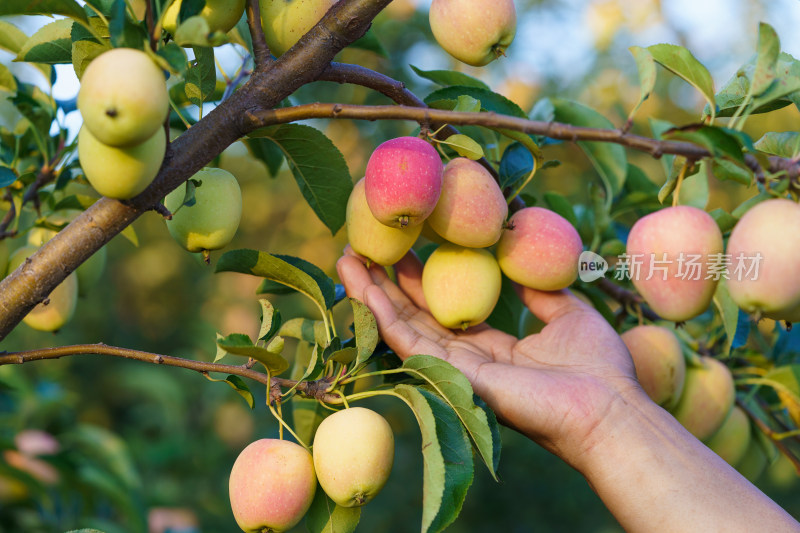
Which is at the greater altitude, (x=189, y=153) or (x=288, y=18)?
(x=288, y=18)

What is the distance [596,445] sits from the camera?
2.51ft

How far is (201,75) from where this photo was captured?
0.69 metres

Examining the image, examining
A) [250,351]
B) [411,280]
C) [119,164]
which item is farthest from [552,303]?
[119,164]

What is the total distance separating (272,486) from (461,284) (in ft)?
1.11

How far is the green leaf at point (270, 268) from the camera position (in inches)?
29.4

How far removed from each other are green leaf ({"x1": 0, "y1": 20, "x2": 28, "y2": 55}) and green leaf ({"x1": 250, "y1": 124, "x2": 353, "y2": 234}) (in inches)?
16.1

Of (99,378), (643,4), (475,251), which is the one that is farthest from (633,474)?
(643,4)

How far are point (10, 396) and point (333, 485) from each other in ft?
4.17

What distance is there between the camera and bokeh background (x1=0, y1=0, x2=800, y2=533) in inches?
57.6

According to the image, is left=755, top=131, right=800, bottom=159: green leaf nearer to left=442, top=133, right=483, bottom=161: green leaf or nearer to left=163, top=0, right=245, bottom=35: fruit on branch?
left=442, top=133, right=483, bottom=161: green leaf

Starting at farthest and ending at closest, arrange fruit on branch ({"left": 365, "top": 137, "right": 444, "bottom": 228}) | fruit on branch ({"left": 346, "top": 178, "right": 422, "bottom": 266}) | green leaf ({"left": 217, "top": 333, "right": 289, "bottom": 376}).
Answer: fruit on branch ({"left": 346, "top": 178, "right": 422, "bottom": 266}) < fruit on branch ({"left": 365, "top": 137, "right": 444, "bottom": 228}) < green leaf ({"left": 217, "top": 333, "right": 289, "bottom": 376})

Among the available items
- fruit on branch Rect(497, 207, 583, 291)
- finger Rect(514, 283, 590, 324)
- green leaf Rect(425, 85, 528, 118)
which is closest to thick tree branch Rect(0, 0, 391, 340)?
green leaf Rect(425, 85, 528, 118)

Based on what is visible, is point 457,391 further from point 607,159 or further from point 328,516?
point 607,159

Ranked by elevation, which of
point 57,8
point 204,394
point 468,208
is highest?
point 57,8
